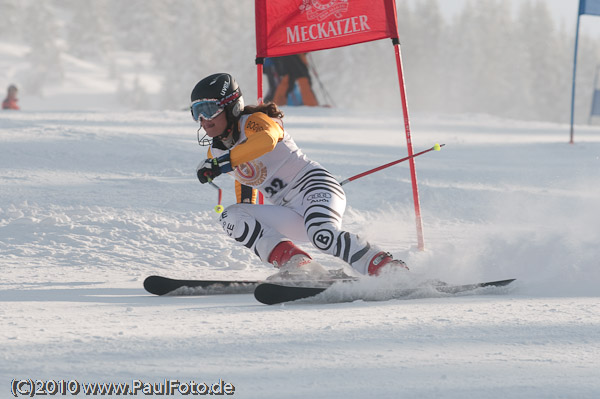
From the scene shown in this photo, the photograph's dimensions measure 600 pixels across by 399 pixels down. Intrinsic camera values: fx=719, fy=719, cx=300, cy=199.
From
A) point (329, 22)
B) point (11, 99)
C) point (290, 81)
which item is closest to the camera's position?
point (329, 22)

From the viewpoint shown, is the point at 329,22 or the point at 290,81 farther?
the point at 290,81

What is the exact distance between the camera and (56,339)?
95.3 inches

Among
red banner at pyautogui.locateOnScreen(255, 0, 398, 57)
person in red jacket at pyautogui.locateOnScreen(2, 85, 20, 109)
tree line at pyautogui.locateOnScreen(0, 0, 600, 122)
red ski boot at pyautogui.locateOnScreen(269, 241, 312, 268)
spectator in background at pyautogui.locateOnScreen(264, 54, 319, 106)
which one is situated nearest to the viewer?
red ski boot at pyautogui.locateOnScreen(269, 241, 312, 268)

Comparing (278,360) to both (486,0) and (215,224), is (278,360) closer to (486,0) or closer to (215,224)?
(215,224)

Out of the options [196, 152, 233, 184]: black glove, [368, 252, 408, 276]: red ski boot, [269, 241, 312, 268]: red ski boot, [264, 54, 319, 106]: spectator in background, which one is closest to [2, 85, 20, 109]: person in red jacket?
[264, 54, 319, 106]: spectator in background

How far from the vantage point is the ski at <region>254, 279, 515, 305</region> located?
3299mm

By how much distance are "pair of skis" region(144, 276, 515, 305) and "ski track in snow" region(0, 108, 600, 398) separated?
0.26 feet

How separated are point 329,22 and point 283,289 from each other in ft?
8.93

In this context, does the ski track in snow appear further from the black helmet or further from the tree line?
the tree line

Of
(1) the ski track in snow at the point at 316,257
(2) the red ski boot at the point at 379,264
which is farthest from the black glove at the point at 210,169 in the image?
(2) the red ski boot at the point at 379,264

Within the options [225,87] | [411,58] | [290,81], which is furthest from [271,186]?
[411,58]

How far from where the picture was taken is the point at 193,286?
384cm

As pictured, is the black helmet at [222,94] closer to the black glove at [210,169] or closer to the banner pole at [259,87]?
the black glove at [210,169]

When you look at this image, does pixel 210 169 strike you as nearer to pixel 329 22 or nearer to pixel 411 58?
pixel 329 22
